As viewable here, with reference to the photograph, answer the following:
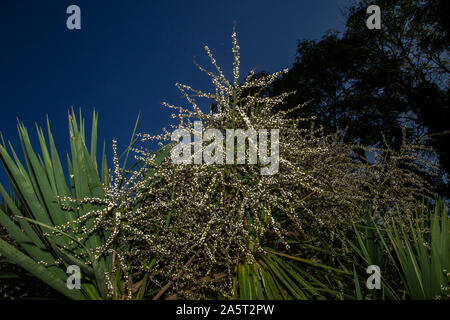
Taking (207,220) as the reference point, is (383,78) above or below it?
above

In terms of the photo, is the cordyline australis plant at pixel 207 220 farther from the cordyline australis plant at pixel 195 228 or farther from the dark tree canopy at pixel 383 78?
the dark tree canopy at pixel 383 78

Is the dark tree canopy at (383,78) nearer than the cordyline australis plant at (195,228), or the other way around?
the cordyline australis plant at (195,228)

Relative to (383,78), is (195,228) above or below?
below

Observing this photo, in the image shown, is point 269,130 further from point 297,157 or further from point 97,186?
point 97,186

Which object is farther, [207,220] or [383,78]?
[383,78]

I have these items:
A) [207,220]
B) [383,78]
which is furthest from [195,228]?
[383,78]

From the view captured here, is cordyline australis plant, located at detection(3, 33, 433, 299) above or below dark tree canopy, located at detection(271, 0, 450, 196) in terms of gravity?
below

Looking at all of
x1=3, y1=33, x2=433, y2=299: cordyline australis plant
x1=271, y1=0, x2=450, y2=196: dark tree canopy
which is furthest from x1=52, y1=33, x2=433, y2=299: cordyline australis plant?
x1=271, y1=0, x2=450, y2=196: dark tree canopy

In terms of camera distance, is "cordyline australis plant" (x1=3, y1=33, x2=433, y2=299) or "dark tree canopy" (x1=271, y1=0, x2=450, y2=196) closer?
"cordyline australis plant" (x1=3, y1=33, x2=433, y2=299)

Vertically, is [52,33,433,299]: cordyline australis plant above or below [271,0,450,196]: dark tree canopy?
below

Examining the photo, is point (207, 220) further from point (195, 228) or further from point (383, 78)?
point (383, 78)

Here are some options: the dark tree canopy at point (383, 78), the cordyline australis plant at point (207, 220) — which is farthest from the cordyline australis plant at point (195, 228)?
the dark tree canopy at point (383, 78)

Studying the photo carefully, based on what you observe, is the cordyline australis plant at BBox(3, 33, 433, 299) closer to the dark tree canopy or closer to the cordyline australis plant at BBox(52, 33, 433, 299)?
the cordyline australis plant at BBox(52, 33, 433, 299)

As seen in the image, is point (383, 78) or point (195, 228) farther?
point (383, 78)
